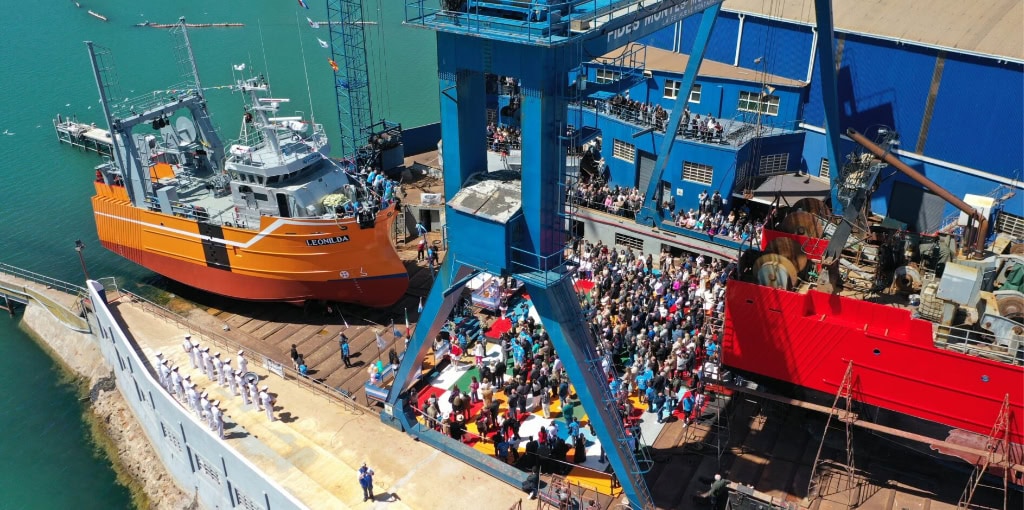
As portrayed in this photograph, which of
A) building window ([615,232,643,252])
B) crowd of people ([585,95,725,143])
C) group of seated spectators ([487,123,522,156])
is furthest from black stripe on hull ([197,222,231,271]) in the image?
crowd of people ([585,95,725,143])

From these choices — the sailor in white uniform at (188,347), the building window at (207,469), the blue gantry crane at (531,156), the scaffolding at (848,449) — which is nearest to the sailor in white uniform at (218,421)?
the building window at (207,469)

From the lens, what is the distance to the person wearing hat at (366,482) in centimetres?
1588

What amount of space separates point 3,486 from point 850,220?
25.5 metres

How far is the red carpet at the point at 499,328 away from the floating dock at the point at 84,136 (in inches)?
1255

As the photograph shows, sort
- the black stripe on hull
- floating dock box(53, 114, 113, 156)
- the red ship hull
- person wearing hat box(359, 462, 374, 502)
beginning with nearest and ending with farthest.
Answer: the red ship hull < person wearing hat box(359, 462, 374, 502) < the black stripe on hull < floating dock box(53, 114, 113, 156)

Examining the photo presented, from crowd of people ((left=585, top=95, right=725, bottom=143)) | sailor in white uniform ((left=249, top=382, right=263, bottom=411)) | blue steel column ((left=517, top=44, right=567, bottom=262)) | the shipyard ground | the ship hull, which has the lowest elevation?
the shipyard ground

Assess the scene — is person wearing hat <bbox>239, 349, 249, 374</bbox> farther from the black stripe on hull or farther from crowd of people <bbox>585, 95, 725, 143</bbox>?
crowd of people <bbox>585, 95, 725, 143</bbox>

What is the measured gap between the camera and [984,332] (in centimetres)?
1566

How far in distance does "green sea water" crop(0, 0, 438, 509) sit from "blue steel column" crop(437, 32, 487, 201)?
1569 centimetres

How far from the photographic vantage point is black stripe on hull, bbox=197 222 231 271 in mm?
24328

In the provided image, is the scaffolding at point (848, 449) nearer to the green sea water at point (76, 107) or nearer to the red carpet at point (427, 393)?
the red carpet at point (427, 393)

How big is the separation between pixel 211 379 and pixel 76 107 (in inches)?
1578

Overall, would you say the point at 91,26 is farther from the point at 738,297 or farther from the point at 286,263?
the point at 738,297

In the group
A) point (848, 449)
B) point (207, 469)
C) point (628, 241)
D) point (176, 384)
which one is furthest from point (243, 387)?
point (628, 241)
